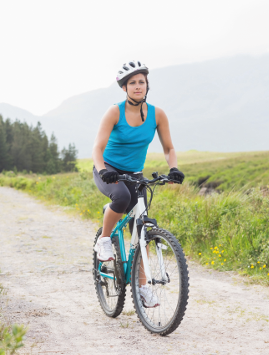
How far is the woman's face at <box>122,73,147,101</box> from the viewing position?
3.43 m

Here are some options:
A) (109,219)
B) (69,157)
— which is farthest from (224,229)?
(69,157)

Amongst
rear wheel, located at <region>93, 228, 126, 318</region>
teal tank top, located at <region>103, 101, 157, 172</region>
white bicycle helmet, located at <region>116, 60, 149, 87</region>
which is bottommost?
rear wheel, located at <region>93, 228, 126, 318</region>

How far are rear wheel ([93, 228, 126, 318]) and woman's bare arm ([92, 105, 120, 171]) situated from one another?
0.87m

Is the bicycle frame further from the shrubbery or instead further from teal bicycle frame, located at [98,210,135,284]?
the shrubbery

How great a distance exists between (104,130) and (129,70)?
0.59 meters

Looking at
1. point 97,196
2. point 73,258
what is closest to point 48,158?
point 97,196

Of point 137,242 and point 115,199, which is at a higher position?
point 115,199

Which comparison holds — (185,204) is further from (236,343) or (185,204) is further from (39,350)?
(39,350)

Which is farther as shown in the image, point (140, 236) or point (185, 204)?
point (185, 204)

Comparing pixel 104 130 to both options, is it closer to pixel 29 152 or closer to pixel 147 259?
pixel 147 259

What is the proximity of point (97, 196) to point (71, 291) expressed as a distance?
7164mm

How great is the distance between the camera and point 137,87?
3.43 m

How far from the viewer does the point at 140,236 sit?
3275 mm

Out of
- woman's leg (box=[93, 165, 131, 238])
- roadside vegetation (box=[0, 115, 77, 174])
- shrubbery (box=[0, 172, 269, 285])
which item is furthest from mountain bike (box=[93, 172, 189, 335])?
roadside vegetation (box=[0, 115, 77, 174])
